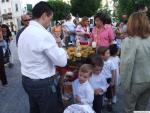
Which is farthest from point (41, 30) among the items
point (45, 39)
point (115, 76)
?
point (115, 76)

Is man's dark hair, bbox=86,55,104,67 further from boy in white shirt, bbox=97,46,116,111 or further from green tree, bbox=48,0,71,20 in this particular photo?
green tree, bbox=48,0,71,20

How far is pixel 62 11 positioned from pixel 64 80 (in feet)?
115

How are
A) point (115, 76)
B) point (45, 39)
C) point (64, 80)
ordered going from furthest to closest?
point (115, 76) < point (64, 80) < point (45, 39)

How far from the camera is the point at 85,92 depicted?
497cm

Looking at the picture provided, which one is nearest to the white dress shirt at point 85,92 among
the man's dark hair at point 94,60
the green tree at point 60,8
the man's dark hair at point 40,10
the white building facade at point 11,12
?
the man's dark hair at point 94,60

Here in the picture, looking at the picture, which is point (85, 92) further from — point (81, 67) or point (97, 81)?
point (97, 81)

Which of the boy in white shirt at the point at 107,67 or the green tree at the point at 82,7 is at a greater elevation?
the green tree at the point at 82,7

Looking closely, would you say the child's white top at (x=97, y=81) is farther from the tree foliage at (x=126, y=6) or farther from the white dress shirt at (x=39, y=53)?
the tree foliage at (x=126, y=6)

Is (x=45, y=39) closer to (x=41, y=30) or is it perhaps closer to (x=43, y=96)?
(x=41, y=30)

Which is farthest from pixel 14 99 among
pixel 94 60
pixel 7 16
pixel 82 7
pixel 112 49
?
pixel 7 16

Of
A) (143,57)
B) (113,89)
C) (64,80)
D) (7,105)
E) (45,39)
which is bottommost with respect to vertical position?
(7,105)

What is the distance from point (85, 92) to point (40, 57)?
49.5 inches

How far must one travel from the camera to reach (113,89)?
6395 mm

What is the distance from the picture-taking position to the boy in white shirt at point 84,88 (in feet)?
16.2
